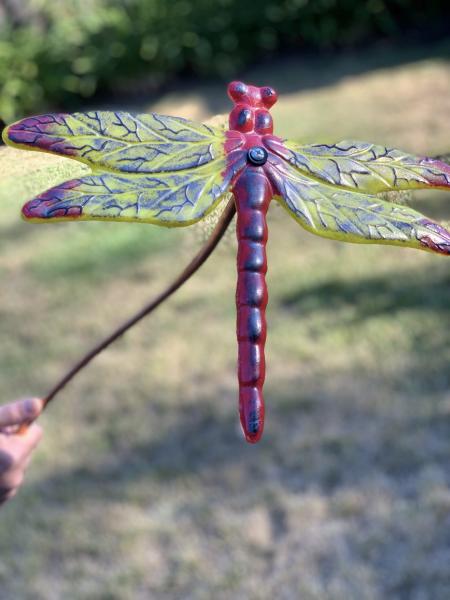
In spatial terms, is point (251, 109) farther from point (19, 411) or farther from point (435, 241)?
point (19, 411)

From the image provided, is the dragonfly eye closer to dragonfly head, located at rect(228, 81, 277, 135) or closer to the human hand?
dragonfly head, located at rect(228, 81, 277, 135)

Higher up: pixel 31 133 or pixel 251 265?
pixel 31 133

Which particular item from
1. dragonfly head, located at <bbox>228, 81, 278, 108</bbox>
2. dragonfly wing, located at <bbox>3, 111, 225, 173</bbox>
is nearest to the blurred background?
dragonfly wing, located at <bbox>3, 111, 225, 173</bbox>

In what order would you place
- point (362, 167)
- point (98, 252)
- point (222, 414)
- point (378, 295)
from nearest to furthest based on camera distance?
point (362, 167), point (222, 414), point (378, 295), point (98, 252)

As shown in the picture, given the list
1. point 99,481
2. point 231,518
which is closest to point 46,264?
point 99,481

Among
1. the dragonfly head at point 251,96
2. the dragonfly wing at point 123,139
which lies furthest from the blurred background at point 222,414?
the dragonfly head at point 251,96

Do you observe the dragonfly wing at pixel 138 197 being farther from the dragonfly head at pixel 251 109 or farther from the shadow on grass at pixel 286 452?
the shadow on grass at pixel 286 452

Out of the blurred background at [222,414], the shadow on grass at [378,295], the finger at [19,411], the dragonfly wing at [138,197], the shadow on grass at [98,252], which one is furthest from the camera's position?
the shadow on grass at [98,252]

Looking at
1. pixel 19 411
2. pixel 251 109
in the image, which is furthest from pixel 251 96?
pixel 19 411
